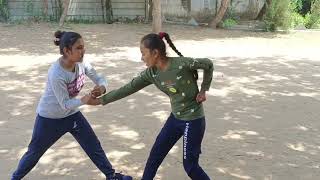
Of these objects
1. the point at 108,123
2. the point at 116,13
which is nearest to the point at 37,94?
the point at 108,123

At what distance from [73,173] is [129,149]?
2.65ft

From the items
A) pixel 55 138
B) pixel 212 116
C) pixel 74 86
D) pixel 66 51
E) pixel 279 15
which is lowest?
pixel 212 116

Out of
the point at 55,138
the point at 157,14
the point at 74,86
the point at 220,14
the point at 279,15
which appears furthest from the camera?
the point at 220,14

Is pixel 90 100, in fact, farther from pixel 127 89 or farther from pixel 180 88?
pixel 180 88

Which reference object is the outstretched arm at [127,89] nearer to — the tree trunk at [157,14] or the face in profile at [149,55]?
→ the face in profile at [149,55]

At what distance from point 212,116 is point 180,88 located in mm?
2933

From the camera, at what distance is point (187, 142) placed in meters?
3.50

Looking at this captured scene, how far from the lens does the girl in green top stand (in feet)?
11.2

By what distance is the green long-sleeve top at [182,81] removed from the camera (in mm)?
3434

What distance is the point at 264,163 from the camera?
4688 millimetres

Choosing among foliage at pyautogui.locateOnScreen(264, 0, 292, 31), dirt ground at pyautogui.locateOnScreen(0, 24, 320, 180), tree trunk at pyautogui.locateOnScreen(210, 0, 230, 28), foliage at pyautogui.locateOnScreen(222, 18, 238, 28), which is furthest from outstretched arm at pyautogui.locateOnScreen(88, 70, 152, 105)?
foliage at pyautogui.locateOnScreen(222, 18, 238, 28)

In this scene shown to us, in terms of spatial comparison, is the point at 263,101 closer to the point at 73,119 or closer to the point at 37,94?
the point at 37,94

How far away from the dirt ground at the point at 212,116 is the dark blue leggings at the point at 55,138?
48 cm

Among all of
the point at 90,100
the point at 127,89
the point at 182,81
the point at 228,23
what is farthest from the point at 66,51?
the point at 228,23
